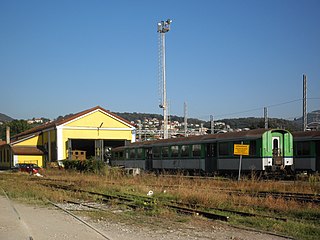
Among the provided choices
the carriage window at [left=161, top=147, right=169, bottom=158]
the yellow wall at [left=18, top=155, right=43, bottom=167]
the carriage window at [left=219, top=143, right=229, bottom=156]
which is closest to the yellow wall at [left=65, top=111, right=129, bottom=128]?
the yellow wall at [left=18, top=155, right=43, bottom=167]

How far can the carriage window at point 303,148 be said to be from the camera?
2806 centimetres

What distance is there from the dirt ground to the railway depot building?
43.7m

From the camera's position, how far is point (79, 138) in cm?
5950

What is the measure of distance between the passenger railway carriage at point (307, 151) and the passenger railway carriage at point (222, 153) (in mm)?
434

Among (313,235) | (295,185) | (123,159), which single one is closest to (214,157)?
(295,185)

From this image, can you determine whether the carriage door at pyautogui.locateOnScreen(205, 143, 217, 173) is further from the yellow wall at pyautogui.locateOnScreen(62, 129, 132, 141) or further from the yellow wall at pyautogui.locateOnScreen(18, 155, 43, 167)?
the yellow wall at pyautogui.locateOnScreen(18, 155, 43, 167)

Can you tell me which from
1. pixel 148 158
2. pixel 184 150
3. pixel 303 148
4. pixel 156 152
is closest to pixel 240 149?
pixel 303 148

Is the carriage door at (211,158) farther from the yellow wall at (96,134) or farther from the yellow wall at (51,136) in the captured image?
the yellow wall at (51,136)

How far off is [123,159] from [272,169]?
2256 centimetres

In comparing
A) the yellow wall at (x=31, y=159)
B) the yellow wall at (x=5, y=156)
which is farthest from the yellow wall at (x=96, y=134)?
the yellow wall at (x=5, y=156)

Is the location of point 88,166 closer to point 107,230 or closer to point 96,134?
point 96,134

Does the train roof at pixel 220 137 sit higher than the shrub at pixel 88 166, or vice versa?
the train roof at pixel 220 137

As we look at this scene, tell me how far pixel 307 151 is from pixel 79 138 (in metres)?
37.2

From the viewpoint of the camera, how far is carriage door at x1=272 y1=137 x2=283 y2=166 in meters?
27.5
